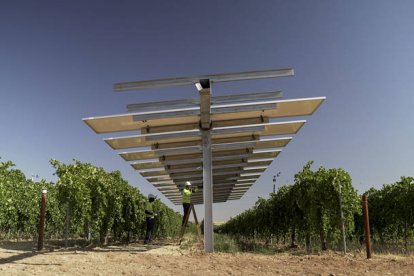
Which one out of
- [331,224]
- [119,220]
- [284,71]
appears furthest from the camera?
[119,220]

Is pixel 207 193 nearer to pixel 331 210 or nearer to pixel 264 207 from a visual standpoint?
pixel 331 210

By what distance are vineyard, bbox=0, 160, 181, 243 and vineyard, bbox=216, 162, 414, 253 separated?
691 cm

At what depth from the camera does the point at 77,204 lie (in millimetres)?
12383

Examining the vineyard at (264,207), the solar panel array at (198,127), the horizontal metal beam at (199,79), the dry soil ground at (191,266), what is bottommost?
the dry soil ground at (191,266)

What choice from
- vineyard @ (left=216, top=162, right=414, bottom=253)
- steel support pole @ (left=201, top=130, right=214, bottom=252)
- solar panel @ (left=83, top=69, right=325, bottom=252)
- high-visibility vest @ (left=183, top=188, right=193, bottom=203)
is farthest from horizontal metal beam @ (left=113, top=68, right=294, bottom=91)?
high-visibility vest @ (left=183, top=188, right=193, bottom=203)

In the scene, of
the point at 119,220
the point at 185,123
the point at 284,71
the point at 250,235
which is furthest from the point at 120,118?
the point at 250,235

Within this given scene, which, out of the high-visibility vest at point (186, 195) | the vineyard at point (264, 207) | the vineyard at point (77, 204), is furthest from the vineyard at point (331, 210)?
the vineyard at point (77, 204)

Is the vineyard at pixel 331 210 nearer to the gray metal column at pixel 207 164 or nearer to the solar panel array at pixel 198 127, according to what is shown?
the solar panel array at pixel 198 127

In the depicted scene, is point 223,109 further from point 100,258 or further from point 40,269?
point 40,269

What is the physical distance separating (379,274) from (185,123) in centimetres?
604

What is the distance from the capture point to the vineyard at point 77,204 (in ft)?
41.1

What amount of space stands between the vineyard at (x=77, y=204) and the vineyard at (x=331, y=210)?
6.91 m

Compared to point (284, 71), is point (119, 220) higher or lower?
lower

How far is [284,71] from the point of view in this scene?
9180 millimetres
